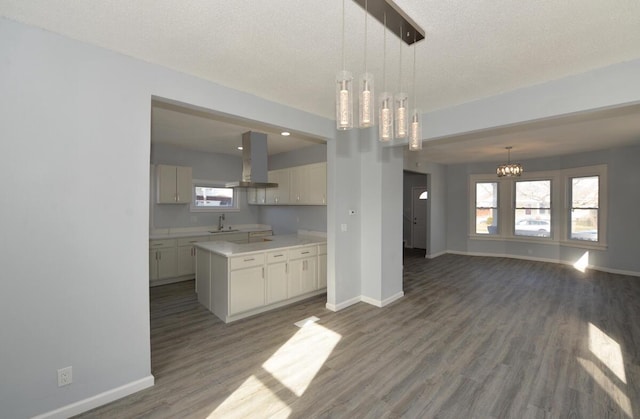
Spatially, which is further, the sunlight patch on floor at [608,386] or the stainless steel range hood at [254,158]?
the stainless steel range hood at [254,158]

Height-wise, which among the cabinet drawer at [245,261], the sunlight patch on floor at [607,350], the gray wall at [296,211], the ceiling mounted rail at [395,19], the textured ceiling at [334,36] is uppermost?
the textured ceiling at [334,36]

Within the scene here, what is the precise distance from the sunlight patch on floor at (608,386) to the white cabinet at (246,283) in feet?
11.3

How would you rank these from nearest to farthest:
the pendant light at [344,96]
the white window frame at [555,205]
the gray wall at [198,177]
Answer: the pendant light at [344,96]
the gray wall at [198,177]
the white window frame at [555,205]

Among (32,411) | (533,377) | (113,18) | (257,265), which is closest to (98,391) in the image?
(32,411)

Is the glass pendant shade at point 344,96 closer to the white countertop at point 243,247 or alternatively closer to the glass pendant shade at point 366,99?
the glass pendant shade at point 366,99

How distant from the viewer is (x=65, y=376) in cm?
194

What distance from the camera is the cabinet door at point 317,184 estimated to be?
4.74m

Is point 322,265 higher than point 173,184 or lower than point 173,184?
lower

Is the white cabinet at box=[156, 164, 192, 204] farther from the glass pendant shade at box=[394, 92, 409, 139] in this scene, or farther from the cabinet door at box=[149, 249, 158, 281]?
the glass pendant shade at box=[394, 92, 409, 139]

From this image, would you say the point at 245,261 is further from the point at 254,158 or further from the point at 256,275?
the point at 254,158

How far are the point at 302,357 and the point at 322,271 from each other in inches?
74.2

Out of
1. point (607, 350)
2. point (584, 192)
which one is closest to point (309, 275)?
point (607, 350)

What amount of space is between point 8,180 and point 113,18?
47.8 inches

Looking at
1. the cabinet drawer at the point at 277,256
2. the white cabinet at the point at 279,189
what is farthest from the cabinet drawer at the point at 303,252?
the white cabinet at the point at 279,189
